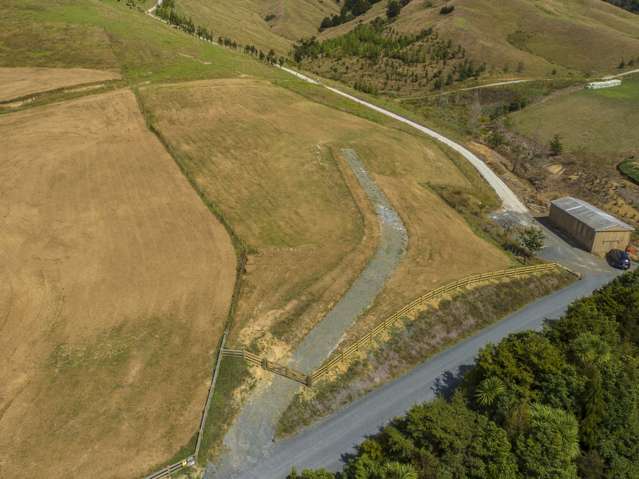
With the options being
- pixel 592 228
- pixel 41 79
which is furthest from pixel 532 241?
pixel 41 79

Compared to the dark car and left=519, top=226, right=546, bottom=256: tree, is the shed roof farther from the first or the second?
left=519, top=226, right=546, bottom=256: tree

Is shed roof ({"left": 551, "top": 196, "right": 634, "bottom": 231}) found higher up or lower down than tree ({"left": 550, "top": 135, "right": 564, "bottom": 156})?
lower down

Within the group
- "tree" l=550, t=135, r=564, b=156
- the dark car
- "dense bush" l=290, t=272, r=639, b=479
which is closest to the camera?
"dense bush" l=290, t=272, r=639, b=479

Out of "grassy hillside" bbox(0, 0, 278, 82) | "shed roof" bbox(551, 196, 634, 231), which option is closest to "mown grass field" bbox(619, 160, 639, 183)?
"shed roof" bbox(551, 196, 634, 231)

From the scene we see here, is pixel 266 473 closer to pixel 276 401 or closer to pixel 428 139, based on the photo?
pixel 276 401

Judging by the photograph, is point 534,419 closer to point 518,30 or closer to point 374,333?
point 374,333

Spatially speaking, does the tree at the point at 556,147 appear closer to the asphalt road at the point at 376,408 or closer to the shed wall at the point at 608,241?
the shed wall at the point at 608,241
